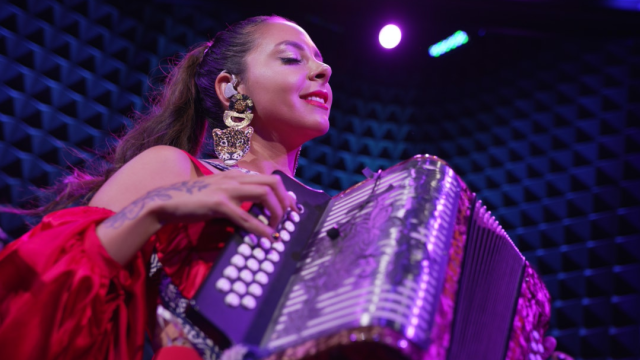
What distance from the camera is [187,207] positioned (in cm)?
85

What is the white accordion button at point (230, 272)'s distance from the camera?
75cm

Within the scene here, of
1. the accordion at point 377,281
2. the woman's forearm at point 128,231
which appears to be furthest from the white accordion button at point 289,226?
the woman's forearm at point 128,231

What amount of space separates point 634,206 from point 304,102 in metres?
2.44

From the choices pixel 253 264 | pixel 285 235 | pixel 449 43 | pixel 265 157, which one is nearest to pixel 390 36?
pixel 449 43

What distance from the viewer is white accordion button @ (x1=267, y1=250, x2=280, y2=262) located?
2.71 ft

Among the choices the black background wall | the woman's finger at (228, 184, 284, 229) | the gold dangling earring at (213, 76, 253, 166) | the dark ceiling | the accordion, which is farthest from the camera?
→ the dark ceiling

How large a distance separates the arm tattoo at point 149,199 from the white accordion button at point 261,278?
0.64 ft

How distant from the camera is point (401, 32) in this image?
128 inches

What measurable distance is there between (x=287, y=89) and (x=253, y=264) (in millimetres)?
680

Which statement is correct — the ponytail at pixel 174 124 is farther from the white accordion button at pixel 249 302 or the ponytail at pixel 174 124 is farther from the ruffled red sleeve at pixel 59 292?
the white accordion button at pixel 249 302

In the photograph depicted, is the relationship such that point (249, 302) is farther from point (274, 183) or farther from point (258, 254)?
point (274, 183)

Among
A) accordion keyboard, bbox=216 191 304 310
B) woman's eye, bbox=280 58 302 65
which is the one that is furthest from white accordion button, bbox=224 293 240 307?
woman's eye, bbox=280 58 302 65

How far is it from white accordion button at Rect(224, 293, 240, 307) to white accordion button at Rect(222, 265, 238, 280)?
3cm

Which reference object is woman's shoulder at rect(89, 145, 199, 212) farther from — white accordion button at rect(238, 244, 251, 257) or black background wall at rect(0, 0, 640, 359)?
black background wall at rect(0, 0, 640, 359)
